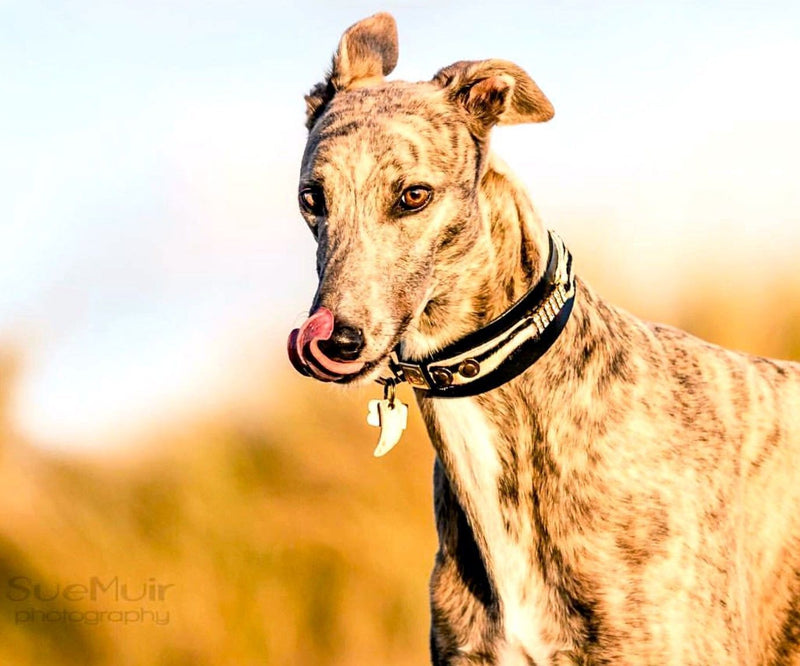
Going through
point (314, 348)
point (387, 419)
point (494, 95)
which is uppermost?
point (494, 95)

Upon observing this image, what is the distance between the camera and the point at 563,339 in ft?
12.6

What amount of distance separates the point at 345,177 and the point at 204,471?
4.09 m

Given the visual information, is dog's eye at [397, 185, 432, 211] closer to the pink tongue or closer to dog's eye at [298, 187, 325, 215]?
dog's eye at [298, 187, 325, 215]

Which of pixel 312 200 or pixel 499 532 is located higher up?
pixel 312 200

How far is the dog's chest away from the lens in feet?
12.6

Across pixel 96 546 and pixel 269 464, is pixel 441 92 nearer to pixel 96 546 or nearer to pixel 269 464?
pixel 269 464

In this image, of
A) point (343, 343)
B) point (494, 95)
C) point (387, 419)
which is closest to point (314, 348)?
point (343, 343)

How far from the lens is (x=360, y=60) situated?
4.37 metres

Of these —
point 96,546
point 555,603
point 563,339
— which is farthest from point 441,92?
point 96,546

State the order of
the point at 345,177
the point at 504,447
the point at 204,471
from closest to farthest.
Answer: the point at 345,177 < the point at 504,447 < the point at 204,471

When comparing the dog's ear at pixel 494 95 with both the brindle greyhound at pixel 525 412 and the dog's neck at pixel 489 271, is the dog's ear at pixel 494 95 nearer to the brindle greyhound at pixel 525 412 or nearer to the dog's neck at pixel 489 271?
the brindle greyhound at pixel 525 412

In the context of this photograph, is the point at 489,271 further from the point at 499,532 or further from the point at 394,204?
the point at 499,532

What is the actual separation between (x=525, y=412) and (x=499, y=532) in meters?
0.43

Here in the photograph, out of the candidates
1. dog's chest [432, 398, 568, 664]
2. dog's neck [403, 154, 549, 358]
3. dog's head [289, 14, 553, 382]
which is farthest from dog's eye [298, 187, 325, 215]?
dog's chest [432, 398, 568, 664]
